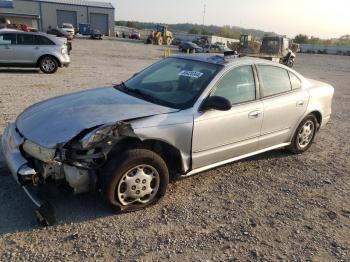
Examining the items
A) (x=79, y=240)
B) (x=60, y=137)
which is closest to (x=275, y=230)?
(x=79, y=240)

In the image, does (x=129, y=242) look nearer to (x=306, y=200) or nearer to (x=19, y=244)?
(x=19, y=244)

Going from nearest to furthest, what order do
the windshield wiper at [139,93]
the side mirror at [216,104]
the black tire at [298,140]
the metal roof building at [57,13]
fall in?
1. the side mirror at [216,104]
2. the windshield wiper at [139,93]
3. the black tire at [298,140]
4. the metal roof building at [57,13]

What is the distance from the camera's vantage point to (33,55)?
42.2 feet

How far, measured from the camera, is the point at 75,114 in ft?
12.4

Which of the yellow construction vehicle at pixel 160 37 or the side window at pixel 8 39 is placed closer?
the side window at pixel 8 39

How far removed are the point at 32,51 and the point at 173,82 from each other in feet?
32.5

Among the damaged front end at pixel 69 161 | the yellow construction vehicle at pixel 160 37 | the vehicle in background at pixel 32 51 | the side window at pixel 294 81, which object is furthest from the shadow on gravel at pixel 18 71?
the yellow construction vehicle at pixel 160 37


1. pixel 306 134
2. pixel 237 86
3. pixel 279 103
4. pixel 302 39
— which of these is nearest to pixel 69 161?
pixel 237 86

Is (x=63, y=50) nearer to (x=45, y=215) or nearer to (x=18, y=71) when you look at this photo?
(x=18, y=71)

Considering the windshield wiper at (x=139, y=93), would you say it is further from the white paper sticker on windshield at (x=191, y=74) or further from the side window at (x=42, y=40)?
the side window at (x=42, y=40)

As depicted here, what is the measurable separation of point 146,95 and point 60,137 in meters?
1.35

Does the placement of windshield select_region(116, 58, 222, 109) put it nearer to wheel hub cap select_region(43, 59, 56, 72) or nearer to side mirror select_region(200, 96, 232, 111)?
side mirror select_region(200, 96, 232, 111)

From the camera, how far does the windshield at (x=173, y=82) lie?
13.8ft

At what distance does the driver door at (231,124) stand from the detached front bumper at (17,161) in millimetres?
1757
